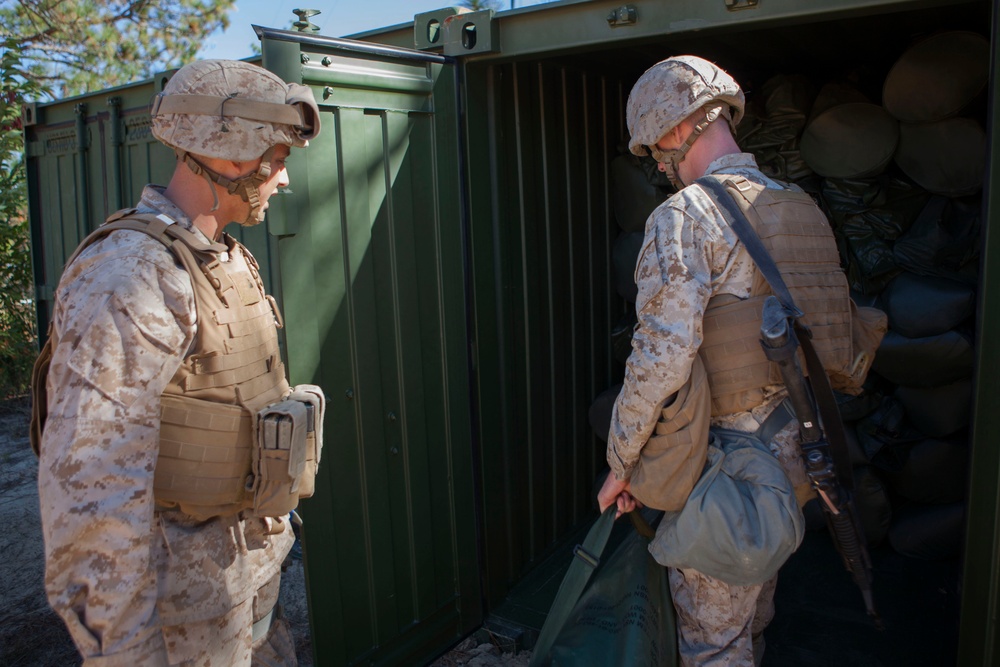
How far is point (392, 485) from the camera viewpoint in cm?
287

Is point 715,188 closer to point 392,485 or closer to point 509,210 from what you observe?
point 509,210

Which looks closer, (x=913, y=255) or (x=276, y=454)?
(x=276, y=454)

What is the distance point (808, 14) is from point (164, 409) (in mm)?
2103

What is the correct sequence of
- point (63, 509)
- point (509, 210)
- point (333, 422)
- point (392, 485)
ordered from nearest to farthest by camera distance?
1. point (63, 509)
2. point (333, 422)
3. point (392, 485)
4. point (509, 210)

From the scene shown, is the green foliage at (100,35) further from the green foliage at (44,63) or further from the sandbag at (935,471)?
the sandbag at (935,471)

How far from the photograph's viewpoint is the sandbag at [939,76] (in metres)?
3.31

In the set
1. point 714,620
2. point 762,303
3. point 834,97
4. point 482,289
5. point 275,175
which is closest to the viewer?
point 275,175

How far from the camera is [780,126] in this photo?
394cm

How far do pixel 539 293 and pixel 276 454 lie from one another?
2013 mm

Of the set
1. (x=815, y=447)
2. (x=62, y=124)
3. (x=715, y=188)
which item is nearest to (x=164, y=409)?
(x=715, y=188)

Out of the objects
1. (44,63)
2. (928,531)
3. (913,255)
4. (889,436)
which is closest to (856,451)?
(889,436)

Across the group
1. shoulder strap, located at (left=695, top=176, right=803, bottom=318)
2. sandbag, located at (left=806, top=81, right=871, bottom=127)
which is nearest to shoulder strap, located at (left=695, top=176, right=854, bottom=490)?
shoulder strap, located at (left=695, top=176, right=803, bottom=318)

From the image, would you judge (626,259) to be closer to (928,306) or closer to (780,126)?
(780,126)

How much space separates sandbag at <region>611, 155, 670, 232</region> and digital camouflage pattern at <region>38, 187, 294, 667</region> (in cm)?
275
